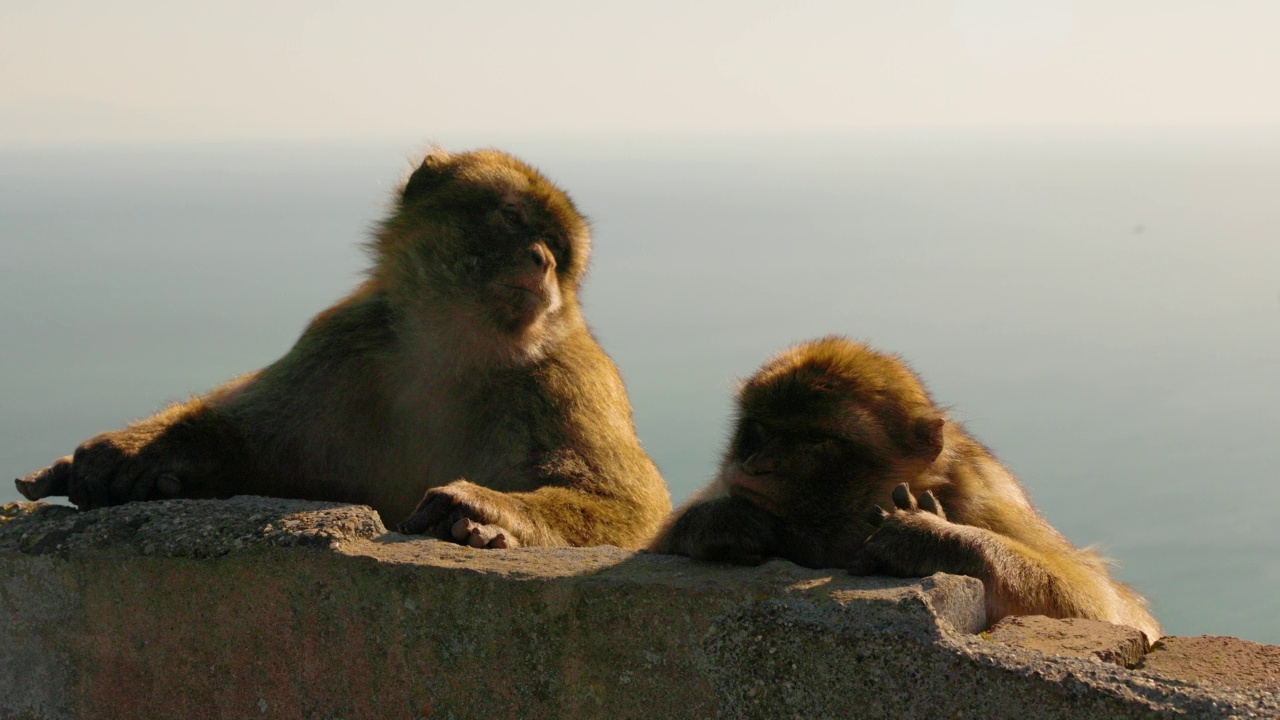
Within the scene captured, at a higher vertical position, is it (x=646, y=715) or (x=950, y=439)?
(x=950, y=439)

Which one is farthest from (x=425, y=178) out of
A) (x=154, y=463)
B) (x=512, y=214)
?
(x=154, y=463)

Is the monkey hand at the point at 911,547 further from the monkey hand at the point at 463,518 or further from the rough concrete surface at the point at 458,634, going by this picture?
the monkey hand at the point at 463,518

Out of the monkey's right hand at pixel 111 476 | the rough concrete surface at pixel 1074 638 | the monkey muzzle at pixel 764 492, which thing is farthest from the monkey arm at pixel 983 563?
the monkey's right hand at pixel 111 476

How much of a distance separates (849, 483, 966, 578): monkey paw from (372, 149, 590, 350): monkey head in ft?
4.86

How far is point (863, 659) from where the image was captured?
161 centimetres

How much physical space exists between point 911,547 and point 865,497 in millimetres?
352

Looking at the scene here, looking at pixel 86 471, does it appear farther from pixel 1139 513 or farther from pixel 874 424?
pixel 1139 513

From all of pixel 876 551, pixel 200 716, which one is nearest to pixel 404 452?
pixel 200 716

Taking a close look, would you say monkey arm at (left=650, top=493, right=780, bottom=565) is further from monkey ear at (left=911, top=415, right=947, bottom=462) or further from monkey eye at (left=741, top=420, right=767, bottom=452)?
monkey ear at (left=911, top=415, right=947, bottom=462)

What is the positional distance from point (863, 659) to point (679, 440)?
11476cm

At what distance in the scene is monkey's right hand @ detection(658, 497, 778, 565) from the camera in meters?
2.01

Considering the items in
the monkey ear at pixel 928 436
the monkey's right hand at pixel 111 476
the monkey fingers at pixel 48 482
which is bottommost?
the monkey fingers at pixel 48 482

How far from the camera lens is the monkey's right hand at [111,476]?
9.37ft

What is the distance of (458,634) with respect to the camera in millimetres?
1874
